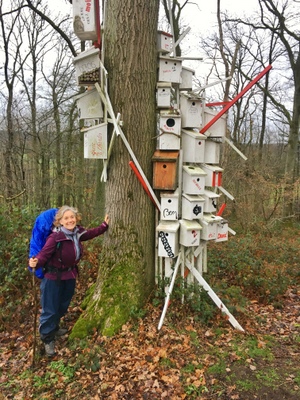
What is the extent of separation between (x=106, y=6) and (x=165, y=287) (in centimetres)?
338

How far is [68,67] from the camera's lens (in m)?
14.6

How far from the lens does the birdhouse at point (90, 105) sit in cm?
351

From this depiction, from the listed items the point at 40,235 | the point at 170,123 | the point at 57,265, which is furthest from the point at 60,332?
the point at 170,123

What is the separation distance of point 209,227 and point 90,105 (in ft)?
6.63

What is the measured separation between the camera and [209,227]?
3699 millimetres

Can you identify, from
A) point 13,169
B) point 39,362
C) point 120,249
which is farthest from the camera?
point 13,169

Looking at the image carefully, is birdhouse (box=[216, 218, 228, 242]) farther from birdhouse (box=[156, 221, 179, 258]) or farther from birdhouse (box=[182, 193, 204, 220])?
birdhouse (box=[156, 221, 179, 258])

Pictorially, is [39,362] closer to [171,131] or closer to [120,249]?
[120,249]

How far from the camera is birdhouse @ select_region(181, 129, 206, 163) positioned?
3607 mm

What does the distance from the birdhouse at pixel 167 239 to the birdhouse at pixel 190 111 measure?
48.4 inches

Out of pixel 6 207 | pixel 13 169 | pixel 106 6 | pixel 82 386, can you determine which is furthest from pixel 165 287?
pixel 13 169

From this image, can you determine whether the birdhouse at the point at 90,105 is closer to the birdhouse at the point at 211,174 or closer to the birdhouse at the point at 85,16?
the birdhouse at the point at 85,16

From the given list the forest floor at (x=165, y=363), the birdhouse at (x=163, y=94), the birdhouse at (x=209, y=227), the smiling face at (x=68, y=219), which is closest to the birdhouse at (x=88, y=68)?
the birdhouse at (x=163, y=94)

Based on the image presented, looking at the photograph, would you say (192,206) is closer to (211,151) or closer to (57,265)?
(211,151)
